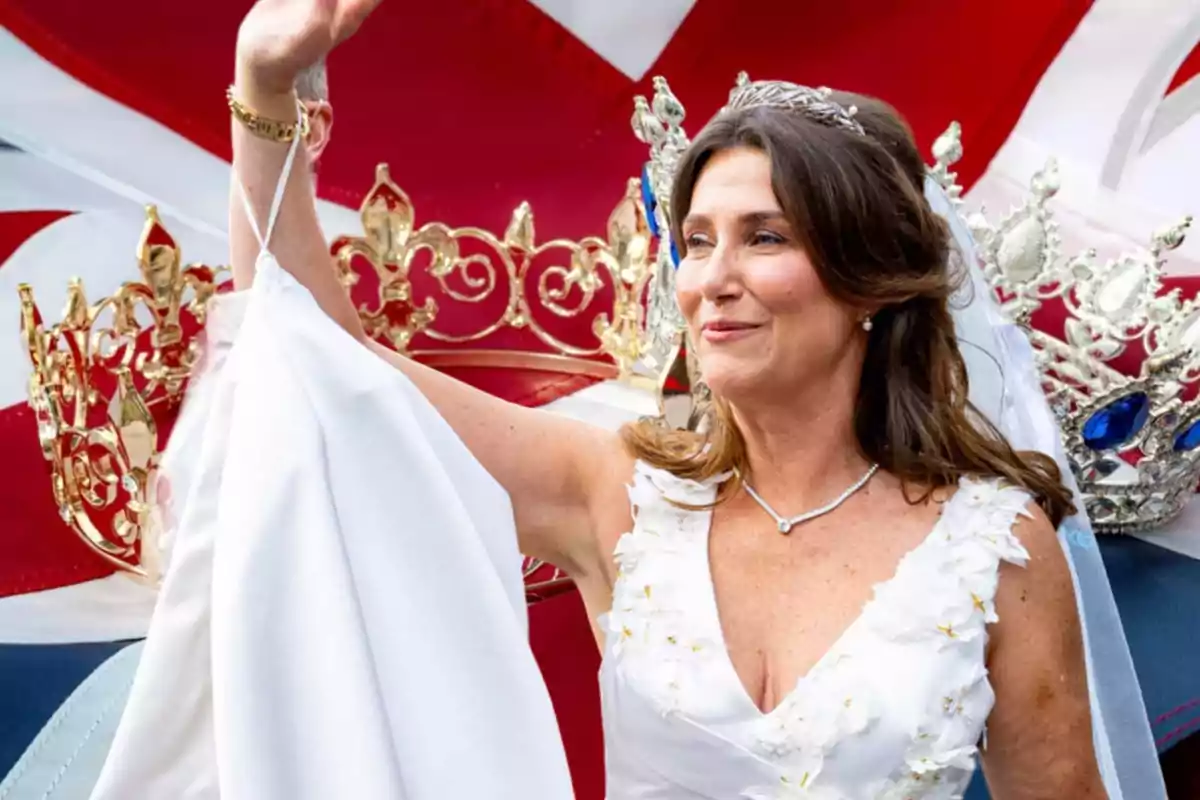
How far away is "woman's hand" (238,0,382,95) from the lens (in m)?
0.77

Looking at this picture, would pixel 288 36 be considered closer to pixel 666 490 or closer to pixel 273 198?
pixel 273 198

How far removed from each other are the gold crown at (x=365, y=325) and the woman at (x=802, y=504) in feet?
1.90

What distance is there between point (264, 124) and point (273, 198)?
1.9 inches

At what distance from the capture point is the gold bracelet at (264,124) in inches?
32.1

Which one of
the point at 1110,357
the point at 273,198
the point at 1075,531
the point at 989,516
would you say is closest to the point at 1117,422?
the point at 1110,357

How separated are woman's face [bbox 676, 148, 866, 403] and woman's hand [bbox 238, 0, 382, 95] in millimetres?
285

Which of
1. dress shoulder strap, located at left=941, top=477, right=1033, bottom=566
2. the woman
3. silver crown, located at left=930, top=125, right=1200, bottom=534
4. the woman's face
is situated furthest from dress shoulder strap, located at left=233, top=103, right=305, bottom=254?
silver crown, located at left=930, top=125, right=1200, bottom=534

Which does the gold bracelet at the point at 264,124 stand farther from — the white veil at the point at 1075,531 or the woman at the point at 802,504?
the white veil at the point at 1075,531

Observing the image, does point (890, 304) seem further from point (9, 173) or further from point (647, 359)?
point (9, 173)

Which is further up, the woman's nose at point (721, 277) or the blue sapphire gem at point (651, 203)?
the blue sapphire gem at point (651, 203)

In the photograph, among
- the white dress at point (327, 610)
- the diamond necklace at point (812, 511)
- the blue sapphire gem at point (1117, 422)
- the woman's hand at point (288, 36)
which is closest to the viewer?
the white dress at point (327, 610)

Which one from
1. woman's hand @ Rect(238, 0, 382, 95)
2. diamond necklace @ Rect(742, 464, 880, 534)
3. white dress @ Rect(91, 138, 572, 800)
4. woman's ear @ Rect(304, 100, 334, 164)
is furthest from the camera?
diamond necklace @ Rect(742, 464, 880, 534)

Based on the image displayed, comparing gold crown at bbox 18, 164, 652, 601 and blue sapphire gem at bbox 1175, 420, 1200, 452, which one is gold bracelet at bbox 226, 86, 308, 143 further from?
blue sapphire gem at bbox 1175, 420, 1200, 452

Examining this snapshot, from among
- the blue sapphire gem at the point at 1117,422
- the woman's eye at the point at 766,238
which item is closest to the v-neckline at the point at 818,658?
the woman's eye at the point at 766,238
